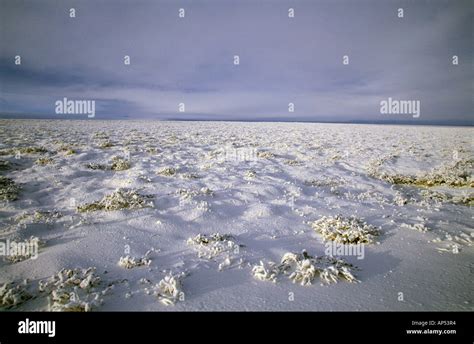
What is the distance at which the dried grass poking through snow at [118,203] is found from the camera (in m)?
7.82

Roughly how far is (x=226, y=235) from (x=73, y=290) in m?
3.33

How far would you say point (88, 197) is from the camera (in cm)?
872

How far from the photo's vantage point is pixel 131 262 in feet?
17.8

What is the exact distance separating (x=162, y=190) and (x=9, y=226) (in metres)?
4.18

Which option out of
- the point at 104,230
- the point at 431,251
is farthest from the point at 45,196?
the point at 431,251

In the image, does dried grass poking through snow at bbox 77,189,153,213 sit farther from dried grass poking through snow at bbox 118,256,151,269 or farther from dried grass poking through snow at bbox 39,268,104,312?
dried grass poking through snow at bbox 39,268,104,312

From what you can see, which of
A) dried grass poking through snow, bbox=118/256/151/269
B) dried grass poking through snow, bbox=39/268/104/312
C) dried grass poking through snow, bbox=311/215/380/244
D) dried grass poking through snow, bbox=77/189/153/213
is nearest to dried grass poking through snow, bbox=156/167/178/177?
dried grass poking through snow, bbox=77/189/153/213

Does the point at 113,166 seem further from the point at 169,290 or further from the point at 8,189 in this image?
the point at 169,290

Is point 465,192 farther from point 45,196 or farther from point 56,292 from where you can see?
point 45,196

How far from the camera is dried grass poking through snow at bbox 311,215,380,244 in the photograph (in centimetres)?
636

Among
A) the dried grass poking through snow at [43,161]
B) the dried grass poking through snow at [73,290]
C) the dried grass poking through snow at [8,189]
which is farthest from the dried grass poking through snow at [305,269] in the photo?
the dried grass poking through snow at [43,161]

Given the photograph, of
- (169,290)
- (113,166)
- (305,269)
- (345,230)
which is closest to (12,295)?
(169,290)

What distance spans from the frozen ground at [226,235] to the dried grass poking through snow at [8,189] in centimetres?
6

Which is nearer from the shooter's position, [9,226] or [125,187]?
[9,226]
